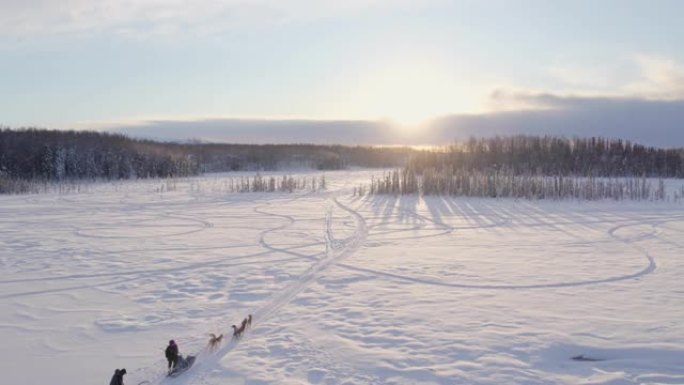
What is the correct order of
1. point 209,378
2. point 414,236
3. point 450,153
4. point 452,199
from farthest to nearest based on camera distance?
point 450,153
point 452,199
point 414,236
point 209,378

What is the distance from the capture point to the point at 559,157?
33.1m

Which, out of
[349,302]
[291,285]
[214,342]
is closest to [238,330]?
[214,342]

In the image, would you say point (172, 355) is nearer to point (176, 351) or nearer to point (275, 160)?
point (176, 351)

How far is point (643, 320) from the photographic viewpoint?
6117mm

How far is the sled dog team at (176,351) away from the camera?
4461 mm

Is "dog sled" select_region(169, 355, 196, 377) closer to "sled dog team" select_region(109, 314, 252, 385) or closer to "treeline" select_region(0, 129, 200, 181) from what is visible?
"sled dog team" select_region(109, 314, 252, 385)

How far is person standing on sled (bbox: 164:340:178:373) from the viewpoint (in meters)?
4.80

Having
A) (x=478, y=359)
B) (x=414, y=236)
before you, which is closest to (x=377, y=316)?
(x=478, y=359)

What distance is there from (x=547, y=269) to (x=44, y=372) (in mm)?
6754

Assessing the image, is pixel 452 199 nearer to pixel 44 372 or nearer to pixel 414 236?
pixel 414 236

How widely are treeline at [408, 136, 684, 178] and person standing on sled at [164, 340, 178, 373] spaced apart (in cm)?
2774

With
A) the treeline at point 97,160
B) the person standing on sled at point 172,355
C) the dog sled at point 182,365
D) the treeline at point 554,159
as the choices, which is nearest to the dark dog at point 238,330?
the dog sled at point 182,365

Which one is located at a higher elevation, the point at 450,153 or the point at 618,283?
the point at 450,153

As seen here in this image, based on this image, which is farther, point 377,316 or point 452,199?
point 452,199
